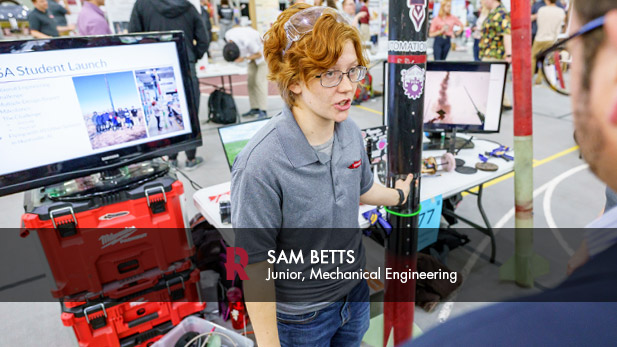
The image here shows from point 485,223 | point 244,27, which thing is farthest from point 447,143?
point 244,27

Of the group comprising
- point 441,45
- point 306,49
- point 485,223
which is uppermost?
point 441,45

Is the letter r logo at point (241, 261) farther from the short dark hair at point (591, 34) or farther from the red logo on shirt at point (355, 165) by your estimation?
the short dark hair at point (591, 34)

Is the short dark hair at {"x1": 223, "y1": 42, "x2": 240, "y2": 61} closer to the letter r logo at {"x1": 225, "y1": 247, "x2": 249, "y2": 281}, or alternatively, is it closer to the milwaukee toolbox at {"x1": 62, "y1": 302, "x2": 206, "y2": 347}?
the milwaukee toolbox at {"x1": 62, "y1": 302, "x2": 206, "y2": 347}

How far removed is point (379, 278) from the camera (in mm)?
2396

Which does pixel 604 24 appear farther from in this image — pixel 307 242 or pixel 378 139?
pixel 378 139

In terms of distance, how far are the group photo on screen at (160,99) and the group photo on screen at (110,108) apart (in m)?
0.04

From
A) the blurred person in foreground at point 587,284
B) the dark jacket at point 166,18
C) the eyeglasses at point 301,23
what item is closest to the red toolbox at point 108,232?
the eyeglasses at point 301,23

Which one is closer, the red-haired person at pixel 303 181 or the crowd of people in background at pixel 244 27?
the red-haired person at pixel 303 181

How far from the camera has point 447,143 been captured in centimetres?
296

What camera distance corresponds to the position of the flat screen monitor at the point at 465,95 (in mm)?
2666

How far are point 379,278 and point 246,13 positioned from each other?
12590mm

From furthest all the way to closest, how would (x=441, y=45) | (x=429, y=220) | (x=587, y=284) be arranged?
(x=441, y=45) < (x=429, y=220) < (x=587, y=284)

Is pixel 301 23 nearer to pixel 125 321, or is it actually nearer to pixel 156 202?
pixel 156 202

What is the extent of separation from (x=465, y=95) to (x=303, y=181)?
6.59 ft
